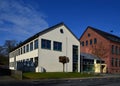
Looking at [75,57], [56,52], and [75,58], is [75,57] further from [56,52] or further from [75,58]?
[56,52]

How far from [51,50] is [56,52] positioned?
1329 mm

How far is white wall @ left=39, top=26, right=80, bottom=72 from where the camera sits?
42.1 meters

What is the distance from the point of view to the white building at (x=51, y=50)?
41.9m

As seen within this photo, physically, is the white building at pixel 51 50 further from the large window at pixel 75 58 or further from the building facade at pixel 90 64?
the building facade at pixel 90 64

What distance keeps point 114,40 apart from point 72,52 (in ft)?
74.7

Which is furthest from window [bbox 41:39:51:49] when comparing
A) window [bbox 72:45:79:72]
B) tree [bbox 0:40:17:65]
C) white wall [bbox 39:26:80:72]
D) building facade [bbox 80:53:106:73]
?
tree [bbox 0:40:17:65]

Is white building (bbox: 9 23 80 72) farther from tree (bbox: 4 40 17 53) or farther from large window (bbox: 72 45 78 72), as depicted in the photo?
tree (bbox: 4 40 17 53)

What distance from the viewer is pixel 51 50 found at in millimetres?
43500

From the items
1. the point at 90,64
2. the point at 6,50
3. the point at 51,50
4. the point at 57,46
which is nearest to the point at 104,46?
the point at 90,64

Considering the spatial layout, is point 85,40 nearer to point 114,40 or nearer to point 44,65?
point 114,40

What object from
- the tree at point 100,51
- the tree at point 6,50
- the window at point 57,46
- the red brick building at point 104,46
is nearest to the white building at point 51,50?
the window at point 57,46

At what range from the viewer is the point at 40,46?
41594 mm

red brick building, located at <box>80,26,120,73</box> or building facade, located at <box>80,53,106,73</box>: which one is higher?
red brick building, located at <box>80,26,120,73</box>

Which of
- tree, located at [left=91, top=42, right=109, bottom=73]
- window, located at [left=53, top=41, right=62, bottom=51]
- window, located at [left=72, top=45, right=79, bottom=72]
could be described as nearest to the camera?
window, located at [left=53, top=41, right=62, bottom=51]
